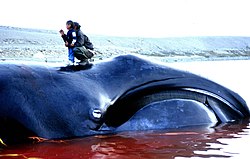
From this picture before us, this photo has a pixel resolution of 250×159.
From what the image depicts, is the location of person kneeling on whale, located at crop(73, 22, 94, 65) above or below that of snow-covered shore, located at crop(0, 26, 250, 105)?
above

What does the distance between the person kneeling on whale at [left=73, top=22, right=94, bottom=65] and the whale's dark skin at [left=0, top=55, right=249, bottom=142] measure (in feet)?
6.36

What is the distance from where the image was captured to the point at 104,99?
7.14m

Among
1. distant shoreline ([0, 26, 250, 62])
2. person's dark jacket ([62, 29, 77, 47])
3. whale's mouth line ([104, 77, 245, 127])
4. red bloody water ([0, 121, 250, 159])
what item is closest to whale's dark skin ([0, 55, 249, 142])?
whale's mouth line ([104, 77, 245, 127])

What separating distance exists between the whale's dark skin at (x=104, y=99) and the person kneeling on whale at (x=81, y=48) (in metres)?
1.94

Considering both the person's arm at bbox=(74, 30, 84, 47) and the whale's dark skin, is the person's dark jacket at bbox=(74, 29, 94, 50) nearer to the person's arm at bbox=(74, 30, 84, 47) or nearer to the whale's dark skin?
the person's arm at bbox=(74, 30, 84, 47)

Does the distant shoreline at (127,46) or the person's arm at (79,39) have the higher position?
the person's arm at (79,39)

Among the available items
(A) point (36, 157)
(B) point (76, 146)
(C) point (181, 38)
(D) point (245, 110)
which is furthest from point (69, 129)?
(C) point (181, 38)

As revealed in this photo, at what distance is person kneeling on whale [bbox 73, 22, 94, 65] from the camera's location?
9.87 metres

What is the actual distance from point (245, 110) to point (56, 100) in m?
3.54

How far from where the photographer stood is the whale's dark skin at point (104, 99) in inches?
265

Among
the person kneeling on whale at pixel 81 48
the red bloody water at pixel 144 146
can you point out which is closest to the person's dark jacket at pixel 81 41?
the person kneeling on whale at pixel 81 48

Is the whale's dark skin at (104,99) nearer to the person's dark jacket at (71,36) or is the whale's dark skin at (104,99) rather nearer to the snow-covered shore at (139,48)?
the person's dark jacket at (71,36)

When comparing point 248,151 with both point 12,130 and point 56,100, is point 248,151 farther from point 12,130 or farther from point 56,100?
point 12,130

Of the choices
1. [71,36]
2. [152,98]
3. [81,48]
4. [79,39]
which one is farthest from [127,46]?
[152,98]
